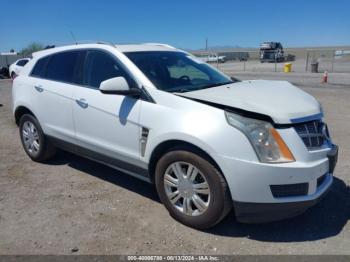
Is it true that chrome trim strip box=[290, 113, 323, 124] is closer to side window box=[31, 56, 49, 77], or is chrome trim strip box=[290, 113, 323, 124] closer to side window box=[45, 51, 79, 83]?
side window box=[45, 51, 79, 83]

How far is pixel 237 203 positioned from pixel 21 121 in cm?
394

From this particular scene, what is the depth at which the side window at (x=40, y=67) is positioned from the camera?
534 centimetres

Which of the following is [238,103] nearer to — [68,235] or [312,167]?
[312,167]

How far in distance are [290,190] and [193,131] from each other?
983mm

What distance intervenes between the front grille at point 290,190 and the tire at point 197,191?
41cm

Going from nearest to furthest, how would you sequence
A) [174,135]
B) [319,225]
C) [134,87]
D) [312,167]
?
[312,167] → [174,135] → [319,225] → [134,87]

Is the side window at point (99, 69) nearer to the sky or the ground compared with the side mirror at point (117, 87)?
nearer to the sky

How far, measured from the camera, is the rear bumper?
3.17 metres

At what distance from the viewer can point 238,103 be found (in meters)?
3.28

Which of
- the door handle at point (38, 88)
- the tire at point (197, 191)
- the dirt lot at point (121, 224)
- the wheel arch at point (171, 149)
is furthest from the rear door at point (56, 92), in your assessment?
the tire at point (197, 191)

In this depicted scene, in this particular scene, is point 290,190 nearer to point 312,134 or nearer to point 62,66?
point 312,134

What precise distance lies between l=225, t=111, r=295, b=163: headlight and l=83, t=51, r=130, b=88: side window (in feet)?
5.55

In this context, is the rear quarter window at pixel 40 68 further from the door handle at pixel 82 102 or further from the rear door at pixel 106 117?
the door handle at pixel 82 102

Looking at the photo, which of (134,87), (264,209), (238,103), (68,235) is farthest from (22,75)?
(264,209)
